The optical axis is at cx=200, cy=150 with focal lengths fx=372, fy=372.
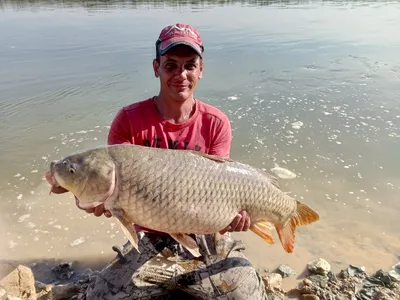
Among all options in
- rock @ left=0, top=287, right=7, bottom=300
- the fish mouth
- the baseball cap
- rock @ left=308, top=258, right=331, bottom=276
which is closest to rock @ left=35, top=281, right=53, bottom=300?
rock @ left=0, top=287, right=7, bottom=300

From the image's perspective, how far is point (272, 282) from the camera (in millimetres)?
3025

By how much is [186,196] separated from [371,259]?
87.0 inches

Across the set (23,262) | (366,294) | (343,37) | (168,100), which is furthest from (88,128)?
(343,37)

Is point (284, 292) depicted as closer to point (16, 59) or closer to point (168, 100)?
point (168, 100)

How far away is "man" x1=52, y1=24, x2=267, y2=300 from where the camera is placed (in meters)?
2.50

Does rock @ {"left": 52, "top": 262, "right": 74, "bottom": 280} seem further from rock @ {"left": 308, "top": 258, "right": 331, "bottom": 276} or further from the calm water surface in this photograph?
rock @ {"left": 308, "top": 258, "right": 331, "bottom": 276}

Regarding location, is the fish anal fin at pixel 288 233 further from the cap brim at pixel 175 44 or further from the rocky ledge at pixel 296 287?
the cap brim at pixel 175 44

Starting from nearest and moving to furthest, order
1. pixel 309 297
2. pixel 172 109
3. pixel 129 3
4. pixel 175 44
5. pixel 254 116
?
pixel 175 44
pixel 172 109
pixel 309 297
pixel 254 116
pixel 129 3

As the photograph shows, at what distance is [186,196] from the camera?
2088 millimetres

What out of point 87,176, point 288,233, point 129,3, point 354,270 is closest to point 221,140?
point 288,233

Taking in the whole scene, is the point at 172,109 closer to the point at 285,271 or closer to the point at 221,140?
the point at 221,140

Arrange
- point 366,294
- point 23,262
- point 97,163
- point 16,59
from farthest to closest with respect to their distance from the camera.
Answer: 1. point 16,59
2. point 23,262
3. point 366,294
4. point 97,163

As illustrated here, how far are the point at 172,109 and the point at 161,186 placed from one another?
0.87 metres

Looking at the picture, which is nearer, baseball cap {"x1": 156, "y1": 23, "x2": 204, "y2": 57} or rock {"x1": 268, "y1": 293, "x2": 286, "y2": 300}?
baseball cap {"x1": 156, "y1": 23, "x2": 204, "y2": 57}
